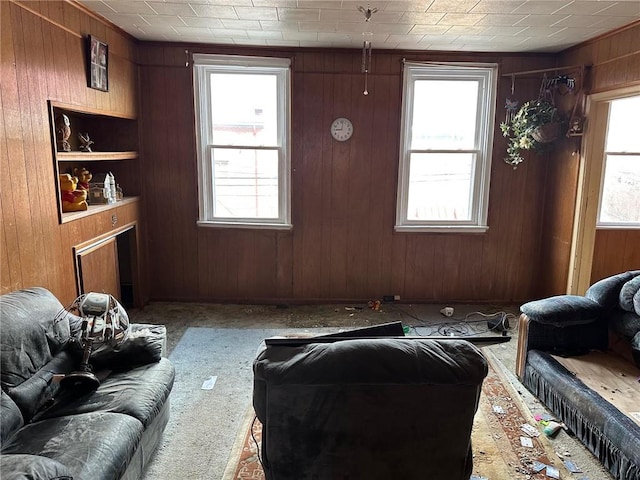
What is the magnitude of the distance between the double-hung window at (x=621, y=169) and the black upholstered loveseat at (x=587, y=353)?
1777 millimetres

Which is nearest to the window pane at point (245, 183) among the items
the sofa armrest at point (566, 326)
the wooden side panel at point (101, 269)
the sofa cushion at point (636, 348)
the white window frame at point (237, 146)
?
the white window frame at point (237, 146)

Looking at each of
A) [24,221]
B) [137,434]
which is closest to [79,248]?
[24,221]

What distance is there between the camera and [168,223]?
4516 mm

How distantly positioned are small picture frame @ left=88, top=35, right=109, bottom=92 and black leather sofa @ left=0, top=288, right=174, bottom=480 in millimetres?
1777

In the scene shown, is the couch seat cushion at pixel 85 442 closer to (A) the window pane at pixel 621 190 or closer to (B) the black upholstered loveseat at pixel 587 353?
(B) the black upholstered loveseat at pixel 587 353

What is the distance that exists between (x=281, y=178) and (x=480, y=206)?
2.03 m

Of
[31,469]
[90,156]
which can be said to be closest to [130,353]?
[31,469]

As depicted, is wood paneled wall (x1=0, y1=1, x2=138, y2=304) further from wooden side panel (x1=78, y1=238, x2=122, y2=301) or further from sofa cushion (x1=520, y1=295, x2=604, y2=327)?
sofa cushion (x1=520, y1=295, x2=604, y2=327)

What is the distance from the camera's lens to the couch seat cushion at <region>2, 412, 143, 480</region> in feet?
5.44

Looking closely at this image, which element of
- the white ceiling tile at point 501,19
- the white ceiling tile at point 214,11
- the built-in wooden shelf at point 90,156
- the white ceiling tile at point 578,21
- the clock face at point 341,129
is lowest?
the built-in wooden shelf at point 90,156

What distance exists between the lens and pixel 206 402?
9.41 ft

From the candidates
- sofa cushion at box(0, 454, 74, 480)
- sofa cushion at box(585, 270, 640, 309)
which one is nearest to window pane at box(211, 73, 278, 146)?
sofa cushion at box(585, 270, 640, 309)

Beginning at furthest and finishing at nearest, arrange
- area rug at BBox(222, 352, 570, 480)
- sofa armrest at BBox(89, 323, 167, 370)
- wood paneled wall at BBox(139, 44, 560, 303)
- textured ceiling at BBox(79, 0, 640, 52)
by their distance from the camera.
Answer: wood paneled wall at BBox(139, 44, 560, 303) → textured ceiling at BBox(79, 0, 640, 52) → sofa armrest at BBox(89, 323, 167, 370) → area rug at BBox(222, 352, 570, 480)

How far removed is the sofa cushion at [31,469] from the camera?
1.42 metres
